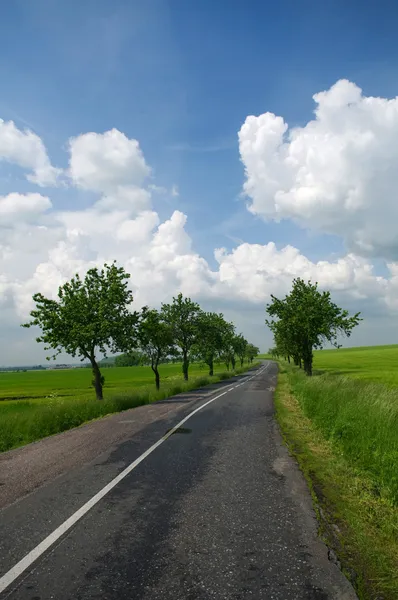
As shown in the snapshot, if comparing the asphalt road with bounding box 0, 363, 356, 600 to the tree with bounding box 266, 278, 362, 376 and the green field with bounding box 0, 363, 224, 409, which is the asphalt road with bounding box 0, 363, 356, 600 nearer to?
the green field with bounding box 0, 363, 224, 409

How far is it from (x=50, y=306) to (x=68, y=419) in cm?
1277

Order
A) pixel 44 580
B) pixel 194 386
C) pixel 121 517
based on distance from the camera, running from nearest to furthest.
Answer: pixel 44 580
pixel 121 517
pixel 194 386

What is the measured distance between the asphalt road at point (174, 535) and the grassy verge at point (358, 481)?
296mm

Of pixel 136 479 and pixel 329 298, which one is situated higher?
pixel 329 298

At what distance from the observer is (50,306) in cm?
2666

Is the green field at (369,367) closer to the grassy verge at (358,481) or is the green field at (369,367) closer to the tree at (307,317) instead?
the tree at (307,317)

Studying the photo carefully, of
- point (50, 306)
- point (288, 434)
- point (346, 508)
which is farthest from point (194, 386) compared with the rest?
point (346, 508)

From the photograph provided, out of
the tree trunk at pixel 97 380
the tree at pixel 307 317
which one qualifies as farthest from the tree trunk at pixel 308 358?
the tree trunk at pixel 97 380

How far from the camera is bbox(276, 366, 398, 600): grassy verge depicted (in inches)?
164

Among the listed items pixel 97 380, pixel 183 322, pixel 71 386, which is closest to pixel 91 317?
pixel 97 380

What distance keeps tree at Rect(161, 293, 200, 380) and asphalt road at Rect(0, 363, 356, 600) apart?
35.4 meters

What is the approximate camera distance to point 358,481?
22.5ft

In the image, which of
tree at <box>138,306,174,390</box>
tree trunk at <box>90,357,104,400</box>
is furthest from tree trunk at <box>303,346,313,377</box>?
tree trunk at <box>90,357,104,400</box>

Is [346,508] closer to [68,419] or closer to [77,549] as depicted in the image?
[77,549]
